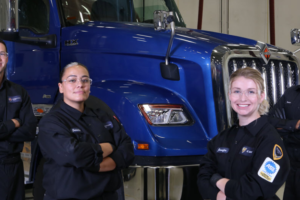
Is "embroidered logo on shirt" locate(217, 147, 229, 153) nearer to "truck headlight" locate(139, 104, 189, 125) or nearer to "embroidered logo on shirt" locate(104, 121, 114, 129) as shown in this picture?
"embroidered logo on shirt" locate(104, 121, 114, 129)

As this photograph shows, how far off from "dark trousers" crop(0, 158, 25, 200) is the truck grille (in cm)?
180

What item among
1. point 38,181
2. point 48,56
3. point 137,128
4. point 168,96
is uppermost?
point 48,56

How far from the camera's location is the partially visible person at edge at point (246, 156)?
67.9 inches

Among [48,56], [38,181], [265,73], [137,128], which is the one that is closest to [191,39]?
[265,73]

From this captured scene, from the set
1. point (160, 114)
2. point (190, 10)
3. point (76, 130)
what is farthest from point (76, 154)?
point (190, 10)

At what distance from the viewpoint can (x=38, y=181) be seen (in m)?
2.90

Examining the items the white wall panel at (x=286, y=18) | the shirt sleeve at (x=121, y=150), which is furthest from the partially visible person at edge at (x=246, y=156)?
the white wall panel at (x=286, y=18)

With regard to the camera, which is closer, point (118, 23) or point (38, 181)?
point (38, 181)

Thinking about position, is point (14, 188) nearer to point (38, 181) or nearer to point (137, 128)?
point (38, 181)

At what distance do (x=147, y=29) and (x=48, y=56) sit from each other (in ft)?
3.24

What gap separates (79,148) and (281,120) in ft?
5.08

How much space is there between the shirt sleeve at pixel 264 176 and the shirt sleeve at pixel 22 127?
1421mm

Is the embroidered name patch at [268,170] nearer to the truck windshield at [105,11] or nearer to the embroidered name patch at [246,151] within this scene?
the embroidered name patch at [246,151]

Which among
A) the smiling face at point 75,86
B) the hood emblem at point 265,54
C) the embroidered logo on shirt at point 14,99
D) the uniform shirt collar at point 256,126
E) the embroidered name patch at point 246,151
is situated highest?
the hood emblem at point 265,54
